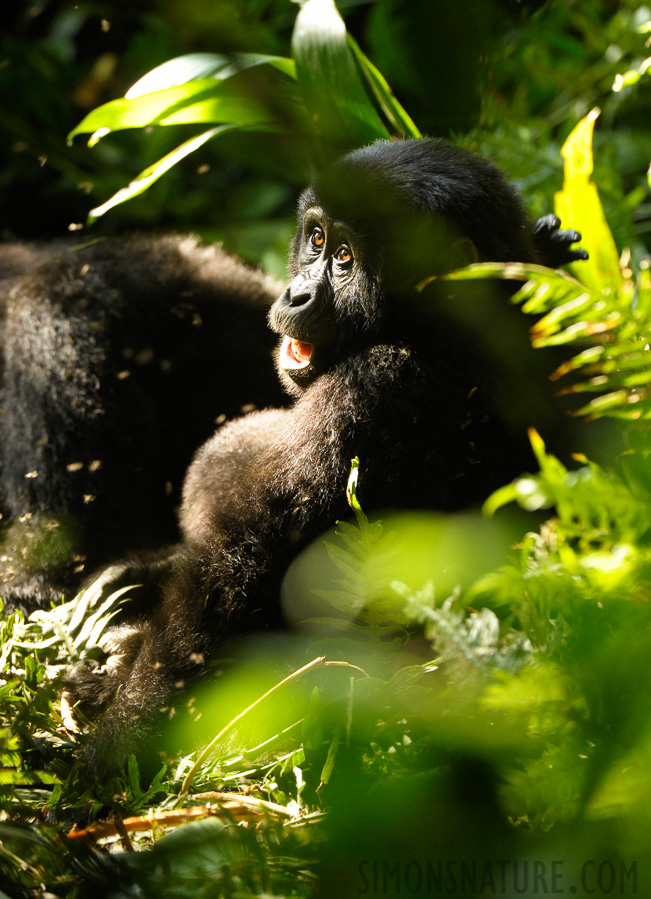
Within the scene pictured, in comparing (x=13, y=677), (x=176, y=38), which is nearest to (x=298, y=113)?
(x=176, y=38)

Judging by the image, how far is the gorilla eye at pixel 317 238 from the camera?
5.87ft

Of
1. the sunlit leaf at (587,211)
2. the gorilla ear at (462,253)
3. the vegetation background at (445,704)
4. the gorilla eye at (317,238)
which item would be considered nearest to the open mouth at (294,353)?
the gorilla eye at (317,238)

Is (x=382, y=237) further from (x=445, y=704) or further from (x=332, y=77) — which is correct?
(x=445, y=704)

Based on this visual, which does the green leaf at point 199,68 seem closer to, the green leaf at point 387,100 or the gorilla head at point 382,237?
the green leaf at point 387,100

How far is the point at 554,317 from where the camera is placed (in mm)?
872

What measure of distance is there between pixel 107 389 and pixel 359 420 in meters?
0.94

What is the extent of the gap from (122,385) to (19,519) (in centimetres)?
49

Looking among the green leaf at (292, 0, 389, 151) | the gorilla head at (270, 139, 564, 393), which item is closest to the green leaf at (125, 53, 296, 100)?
the green leaf at (292, 0, 389, 151)

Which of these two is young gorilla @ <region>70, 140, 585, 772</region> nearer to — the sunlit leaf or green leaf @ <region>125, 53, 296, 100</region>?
the sunlit leaf

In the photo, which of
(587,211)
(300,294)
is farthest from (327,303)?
(587,211)

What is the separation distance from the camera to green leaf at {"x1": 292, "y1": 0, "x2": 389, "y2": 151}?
201 cm

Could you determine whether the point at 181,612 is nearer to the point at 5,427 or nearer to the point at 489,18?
the point at 5,427

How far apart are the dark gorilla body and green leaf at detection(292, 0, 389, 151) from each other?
0.44 metres

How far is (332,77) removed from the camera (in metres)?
2.03
